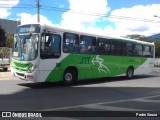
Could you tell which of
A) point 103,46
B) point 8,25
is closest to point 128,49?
point 103,46

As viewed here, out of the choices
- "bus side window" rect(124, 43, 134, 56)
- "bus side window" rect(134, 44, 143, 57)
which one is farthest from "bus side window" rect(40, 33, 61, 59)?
"bus side window" rect(134, 44, 143, 57)

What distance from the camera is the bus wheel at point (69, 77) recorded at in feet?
55.3

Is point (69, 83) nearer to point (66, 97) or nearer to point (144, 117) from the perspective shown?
point (66, 97)

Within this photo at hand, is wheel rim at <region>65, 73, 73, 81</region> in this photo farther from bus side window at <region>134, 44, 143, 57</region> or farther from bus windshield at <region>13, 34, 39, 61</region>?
bus side window at <region>134, 44, 143, 57</region>

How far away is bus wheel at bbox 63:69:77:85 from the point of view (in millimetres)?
16859

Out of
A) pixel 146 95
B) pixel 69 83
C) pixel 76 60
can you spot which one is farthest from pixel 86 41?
pixel 146 95

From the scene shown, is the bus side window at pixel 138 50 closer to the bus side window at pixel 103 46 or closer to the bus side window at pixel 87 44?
the bus side window at pixel 103 46

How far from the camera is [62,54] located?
1647 centimetres

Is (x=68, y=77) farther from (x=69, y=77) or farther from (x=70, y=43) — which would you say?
(x=70, y=43)

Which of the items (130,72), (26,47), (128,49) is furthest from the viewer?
(130,72)

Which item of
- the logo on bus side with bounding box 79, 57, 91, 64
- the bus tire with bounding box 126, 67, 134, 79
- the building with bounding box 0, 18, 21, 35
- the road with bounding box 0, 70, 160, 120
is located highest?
the building with bounding box 0, 18, 21, 35

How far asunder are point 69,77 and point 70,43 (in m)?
1.81

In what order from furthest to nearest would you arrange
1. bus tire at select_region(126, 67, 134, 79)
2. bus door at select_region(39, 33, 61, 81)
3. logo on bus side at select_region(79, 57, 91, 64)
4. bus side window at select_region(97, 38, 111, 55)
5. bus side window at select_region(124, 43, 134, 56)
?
bus tire at select_region(126, 67, 134, 79)
bus side window at select_region(124, 43, 134, 56)
bus side window at select_region(97, 38, 111, 55)
logo on bus side at select_region(79, 57, 91, 64)
bus door at select_region(39, 33, 61, 81)

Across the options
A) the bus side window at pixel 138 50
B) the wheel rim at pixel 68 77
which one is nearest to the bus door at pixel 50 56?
the wheel rim at pixel 68 77
